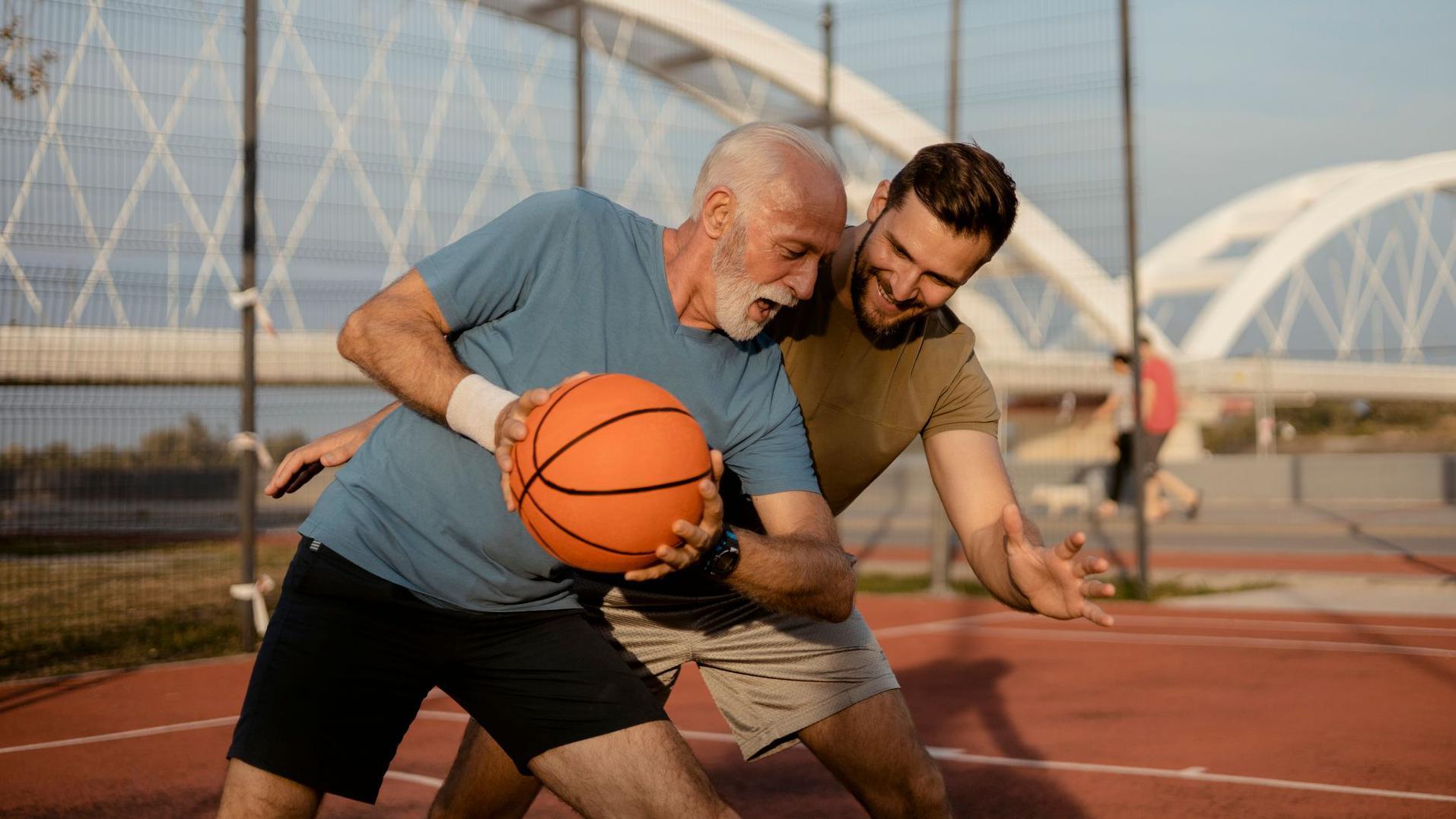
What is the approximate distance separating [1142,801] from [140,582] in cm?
958

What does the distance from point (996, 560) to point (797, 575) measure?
727mm

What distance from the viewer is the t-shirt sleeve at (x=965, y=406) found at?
3.79 meters

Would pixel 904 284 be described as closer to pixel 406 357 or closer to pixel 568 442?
pixel 568 442

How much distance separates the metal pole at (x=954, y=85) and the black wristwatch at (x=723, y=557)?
32.3 feet

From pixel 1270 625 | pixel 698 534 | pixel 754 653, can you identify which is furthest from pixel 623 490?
pixel 1270 625

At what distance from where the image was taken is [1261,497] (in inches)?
1014

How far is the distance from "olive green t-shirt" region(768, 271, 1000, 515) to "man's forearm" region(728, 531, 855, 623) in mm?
618

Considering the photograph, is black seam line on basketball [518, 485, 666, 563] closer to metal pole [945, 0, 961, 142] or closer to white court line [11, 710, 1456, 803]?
white court line [11, 710, 1456, 803]

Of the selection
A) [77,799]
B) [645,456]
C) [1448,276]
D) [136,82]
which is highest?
[1448,276]

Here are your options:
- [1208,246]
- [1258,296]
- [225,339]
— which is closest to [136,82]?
[225,339]

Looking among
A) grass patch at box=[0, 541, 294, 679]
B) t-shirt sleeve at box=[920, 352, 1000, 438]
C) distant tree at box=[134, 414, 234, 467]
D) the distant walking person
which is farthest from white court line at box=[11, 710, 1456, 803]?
the distant walking person

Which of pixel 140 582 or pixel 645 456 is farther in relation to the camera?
pixel 140 582

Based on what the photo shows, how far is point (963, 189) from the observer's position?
3320 mm

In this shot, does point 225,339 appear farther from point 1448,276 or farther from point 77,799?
point 1448,276
